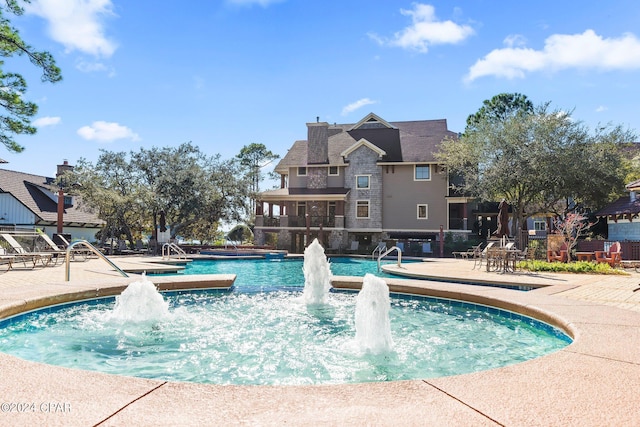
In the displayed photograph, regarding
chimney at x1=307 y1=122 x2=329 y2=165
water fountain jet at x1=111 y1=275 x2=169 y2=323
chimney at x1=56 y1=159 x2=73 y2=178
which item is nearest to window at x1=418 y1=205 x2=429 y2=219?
chimney at x1=307 y1=122 x2=329 y2=165

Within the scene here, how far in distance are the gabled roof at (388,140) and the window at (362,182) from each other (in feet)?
5.69

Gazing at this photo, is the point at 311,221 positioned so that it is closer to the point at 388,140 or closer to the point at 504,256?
the point at 388,140

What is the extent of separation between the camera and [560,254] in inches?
594

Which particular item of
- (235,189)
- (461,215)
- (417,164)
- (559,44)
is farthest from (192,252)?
(559,44)

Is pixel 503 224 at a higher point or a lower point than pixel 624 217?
lower

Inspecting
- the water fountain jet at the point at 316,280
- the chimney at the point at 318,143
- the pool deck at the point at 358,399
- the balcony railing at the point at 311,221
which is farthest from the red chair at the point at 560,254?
the chimney at the point at 318,143

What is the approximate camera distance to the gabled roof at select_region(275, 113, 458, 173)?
32375mm

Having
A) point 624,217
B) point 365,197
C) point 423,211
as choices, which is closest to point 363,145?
point 365,197

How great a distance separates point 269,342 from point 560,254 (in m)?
13.6

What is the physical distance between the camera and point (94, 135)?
107 feet

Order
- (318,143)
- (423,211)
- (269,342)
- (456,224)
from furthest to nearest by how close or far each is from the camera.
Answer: (318,143)
(423,211)
(456,224)
(269,342)

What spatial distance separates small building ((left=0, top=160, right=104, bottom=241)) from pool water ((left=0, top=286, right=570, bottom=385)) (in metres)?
25.5

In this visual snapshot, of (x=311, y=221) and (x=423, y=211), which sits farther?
(x=311, y=221)

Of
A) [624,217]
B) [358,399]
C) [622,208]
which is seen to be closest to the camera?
[358,399]
